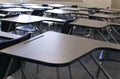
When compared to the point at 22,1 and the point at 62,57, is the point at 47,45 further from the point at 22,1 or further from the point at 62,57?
the point at 22,1

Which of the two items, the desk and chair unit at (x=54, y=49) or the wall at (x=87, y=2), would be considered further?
the wall at (x=87, y=2)

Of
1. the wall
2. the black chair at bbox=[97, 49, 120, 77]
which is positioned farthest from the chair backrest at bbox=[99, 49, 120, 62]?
the wall

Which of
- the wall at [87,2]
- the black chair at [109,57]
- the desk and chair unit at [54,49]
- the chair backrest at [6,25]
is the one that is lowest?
the black chair at [109,57]

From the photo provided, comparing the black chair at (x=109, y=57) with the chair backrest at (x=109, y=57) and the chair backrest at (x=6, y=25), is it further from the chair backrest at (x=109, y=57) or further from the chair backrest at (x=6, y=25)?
the chair backrest at (x=6, y=25)

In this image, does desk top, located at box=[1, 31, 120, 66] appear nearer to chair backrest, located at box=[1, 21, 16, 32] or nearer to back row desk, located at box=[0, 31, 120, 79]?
back row desk, located at box=[0, 31, 120, 79]

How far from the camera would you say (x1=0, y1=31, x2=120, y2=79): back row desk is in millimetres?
1298

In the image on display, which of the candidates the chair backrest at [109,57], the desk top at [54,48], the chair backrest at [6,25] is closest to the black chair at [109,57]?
the chair backrest at [109,57]

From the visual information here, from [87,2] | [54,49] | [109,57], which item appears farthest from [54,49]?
[87,2]

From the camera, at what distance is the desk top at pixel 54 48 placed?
131 cm

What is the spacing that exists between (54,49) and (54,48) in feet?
0.08

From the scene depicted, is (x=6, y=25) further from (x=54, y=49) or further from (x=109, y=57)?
(x=54, y=49)

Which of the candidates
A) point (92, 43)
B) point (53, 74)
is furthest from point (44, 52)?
point (53, 74)

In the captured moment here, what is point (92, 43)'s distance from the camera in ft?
5.78

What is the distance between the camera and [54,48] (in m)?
1.56
